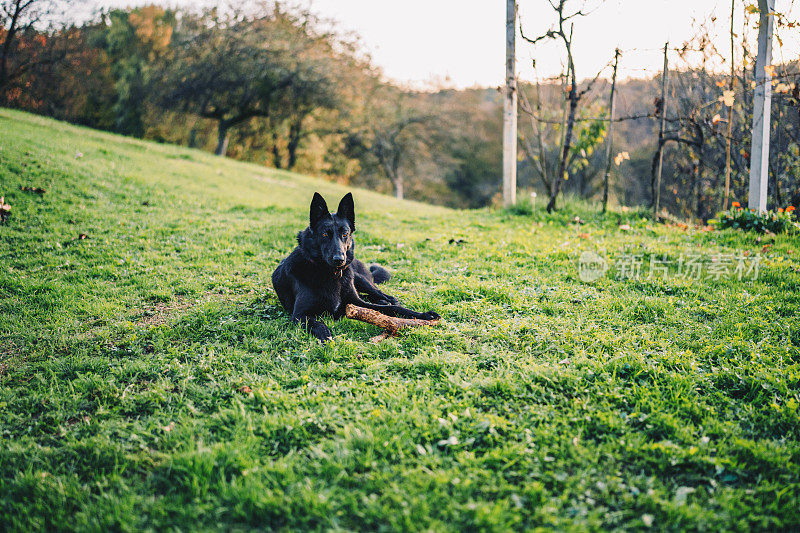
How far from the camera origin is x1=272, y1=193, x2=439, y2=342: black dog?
437 centimetres

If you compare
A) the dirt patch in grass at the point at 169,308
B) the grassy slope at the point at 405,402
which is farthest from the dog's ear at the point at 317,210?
the dirt patch in grass at the point at 169,308

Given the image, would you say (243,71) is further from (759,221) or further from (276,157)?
(759,221)

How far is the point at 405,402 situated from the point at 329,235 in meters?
1.87

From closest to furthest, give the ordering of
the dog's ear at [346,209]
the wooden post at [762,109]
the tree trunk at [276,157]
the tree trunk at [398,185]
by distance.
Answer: the dog's ear at [346,209], the wooden post at [762,109], the tree trunk at [276,157], the tree trunk at [398,185]

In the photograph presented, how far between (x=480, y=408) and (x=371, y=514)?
1.16 metres

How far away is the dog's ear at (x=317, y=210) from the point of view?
173 inches

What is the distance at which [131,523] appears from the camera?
88.1 inches

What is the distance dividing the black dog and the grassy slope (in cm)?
24

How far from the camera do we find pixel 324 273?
459cm

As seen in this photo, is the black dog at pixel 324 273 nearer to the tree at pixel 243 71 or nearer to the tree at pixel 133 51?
the tree at pixel 243 71

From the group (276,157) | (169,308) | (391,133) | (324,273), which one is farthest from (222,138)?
(324,273)

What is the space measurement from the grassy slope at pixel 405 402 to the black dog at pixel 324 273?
0.24 meters

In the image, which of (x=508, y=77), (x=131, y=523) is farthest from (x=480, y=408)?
(x=508, y=77)

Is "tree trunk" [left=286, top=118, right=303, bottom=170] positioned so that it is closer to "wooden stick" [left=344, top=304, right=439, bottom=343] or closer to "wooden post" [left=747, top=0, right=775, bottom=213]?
"wooden post" [left=747, top=0, right=775, bottom=213]
